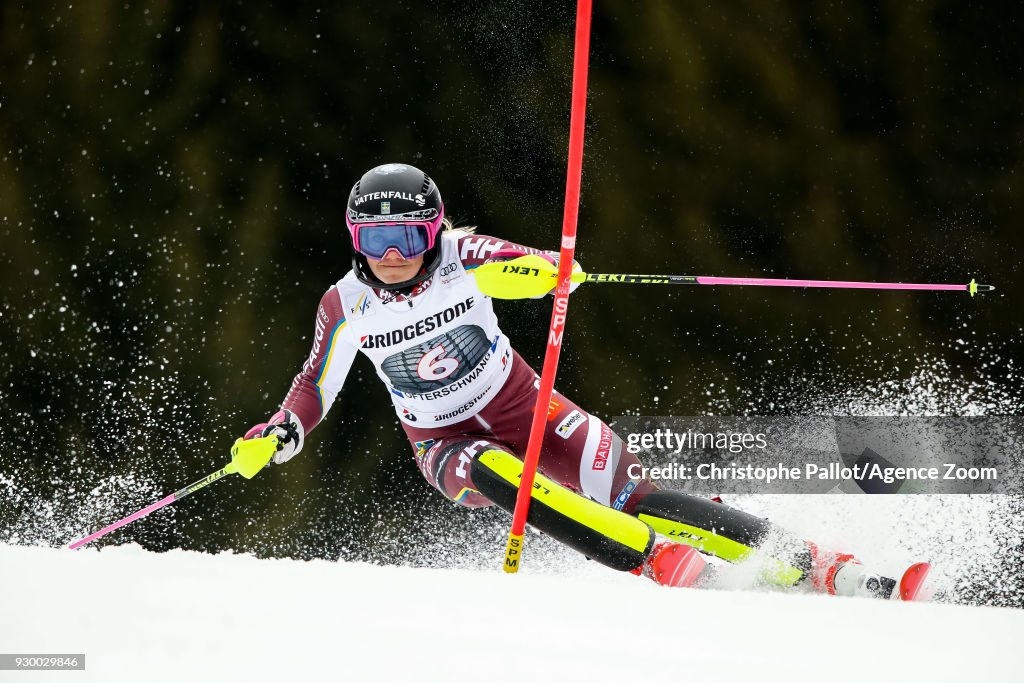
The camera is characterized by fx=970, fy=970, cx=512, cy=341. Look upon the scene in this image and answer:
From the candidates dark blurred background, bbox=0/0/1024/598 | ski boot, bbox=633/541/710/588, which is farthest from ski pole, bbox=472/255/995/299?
dark blurred background, bbox=0/0/1024/598

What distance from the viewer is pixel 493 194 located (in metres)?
4.10

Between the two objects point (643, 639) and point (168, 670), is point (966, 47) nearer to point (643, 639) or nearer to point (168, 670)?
point (643, 639)

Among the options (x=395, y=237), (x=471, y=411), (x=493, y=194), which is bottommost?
(x=471, y=411)

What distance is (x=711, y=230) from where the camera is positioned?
3.96 meters

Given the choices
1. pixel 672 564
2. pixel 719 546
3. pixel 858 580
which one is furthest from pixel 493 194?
pixel 858 580

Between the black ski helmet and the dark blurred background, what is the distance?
4.74ft

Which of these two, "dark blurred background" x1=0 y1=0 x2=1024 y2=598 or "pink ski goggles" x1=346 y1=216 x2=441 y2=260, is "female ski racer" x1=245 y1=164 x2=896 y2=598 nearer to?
"pink ski goggles" x1=346 y1=216 x2=441 y2=260

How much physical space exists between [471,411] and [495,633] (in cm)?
71

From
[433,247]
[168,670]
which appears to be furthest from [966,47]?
[168,670]

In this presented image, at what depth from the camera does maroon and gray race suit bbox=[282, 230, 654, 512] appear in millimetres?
2732

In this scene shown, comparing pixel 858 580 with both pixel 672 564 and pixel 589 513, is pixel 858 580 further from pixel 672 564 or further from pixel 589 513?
pixel 589 513

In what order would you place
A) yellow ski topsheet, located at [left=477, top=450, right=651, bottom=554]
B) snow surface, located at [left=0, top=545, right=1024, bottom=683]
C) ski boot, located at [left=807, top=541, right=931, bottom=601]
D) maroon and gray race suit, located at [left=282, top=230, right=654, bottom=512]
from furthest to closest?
maroon and gray race suit, located at [left=282, top=230, right=654, bottom=512], ski boot, located at [left=807, top=541, right=931, bottom=601], yellow ski topsheet, located at [left=477, top=450, right=651, bottom=554], snow surface, located at [left=0, top=545, right=1024, bottom=683]

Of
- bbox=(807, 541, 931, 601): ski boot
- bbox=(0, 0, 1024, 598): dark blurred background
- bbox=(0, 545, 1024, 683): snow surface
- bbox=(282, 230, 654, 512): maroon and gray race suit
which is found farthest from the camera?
bbox=(0, 0, 1024, 598): dark blurred background

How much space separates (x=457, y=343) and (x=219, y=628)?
3.24ft
